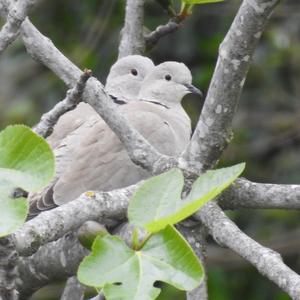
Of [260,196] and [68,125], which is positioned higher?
[260,196]

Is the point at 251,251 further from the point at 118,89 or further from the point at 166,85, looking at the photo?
the point at 118,89

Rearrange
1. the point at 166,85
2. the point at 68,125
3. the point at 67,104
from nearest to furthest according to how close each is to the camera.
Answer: the point at 67,104
the point at 68,125
the point at 166,85

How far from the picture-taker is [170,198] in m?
2.04

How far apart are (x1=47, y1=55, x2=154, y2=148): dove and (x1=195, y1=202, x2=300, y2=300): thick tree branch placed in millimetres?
1459

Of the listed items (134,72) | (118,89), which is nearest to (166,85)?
(134,72)

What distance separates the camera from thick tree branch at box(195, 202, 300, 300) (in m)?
2.12

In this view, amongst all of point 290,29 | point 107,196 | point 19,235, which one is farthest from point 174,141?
point 290,29

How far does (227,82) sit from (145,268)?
1.96 ft

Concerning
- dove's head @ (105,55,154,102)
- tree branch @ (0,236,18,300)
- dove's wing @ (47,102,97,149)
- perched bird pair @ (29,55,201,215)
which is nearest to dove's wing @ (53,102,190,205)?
perched bird pair @ (29,55,201,215)

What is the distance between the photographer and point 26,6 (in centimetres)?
249

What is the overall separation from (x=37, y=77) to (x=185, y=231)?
11.4ft

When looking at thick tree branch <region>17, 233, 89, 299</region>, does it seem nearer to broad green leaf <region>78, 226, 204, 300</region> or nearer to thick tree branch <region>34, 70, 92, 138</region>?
thick tree branch <region>34, 70, 92, 138</region>

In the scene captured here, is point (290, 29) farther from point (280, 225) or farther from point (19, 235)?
point (19, 235)

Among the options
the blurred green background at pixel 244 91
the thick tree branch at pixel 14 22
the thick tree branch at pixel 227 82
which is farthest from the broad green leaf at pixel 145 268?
the blurred green background at pixel 244 91
